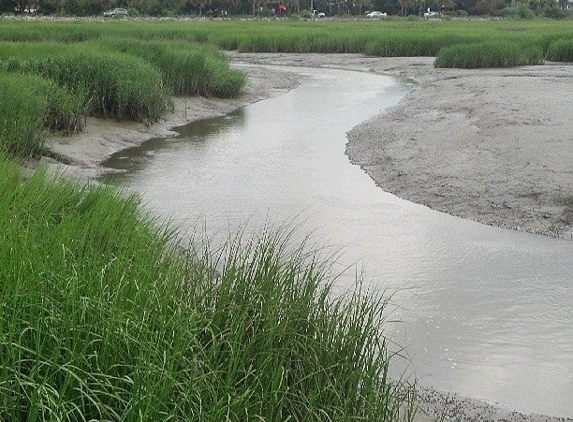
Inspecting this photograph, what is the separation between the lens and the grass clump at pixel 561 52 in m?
31.4

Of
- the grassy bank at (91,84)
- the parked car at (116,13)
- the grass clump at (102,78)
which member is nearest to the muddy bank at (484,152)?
the grass clump at (102,78)

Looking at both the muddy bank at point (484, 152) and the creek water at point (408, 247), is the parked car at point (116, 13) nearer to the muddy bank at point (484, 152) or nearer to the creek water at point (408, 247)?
the muddy bank at point (484, 152)

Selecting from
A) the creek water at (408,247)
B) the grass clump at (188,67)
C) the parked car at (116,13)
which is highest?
the grass clump at (188,67)

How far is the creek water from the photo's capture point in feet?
18.5

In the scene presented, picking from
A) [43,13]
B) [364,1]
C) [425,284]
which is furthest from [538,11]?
[425,284]

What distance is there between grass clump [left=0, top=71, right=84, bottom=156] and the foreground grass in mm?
4742

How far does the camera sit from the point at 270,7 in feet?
294

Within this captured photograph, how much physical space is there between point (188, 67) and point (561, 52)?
1764 cm

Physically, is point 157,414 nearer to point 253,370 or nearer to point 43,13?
point 253,370

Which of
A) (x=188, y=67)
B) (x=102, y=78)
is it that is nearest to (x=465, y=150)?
(x=102, y=78)

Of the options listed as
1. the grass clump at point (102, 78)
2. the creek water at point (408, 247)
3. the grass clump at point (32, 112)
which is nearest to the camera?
the creek water at point (408, 247)

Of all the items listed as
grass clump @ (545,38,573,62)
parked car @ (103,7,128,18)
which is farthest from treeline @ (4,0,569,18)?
grass clump @ (545,38,573,62)

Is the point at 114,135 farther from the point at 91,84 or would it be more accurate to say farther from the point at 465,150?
the point at 465,150

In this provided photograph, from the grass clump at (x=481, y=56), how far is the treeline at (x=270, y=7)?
136 ft
